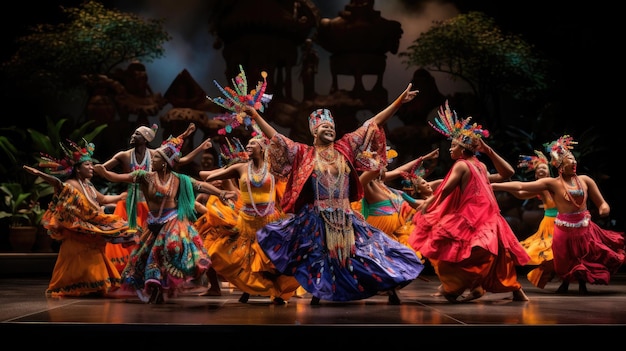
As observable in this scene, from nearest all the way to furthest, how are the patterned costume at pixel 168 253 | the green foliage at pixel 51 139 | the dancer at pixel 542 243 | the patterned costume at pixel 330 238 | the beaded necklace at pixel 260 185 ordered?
the patterned costume at pixel 330 238
the patterned costume at pixel 168 253
the beaded necklace at pixel 260 185
the dancer at pixel 542 243
the green foliage at pixel 51 139

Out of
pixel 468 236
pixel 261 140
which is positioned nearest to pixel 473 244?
pixel 468 236

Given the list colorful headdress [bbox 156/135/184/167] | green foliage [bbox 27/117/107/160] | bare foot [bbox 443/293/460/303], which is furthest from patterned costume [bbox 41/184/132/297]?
green foliage [bbox 27/117/107/160]

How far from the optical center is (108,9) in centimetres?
1259

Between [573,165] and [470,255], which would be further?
[573,165]

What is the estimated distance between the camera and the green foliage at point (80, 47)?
12.3 m

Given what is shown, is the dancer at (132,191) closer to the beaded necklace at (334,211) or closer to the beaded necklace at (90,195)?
the beaded necklace at (90,195)

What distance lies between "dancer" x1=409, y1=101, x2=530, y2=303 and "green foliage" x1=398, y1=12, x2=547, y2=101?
24.8 feet

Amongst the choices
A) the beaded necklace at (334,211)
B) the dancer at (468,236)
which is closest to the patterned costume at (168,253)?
the beaded necklace at (334,211)

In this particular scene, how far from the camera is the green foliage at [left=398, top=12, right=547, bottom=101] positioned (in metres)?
12.6

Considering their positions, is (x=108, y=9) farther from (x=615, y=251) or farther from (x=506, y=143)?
(x=615, y=251)

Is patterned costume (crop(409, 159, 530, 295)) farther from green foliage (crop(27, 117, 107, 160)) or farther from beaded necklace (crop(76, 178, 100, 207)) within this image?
green foliage (crop(27, 117, 107, 160))

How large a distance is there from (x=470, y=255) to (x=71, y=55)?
9.66m

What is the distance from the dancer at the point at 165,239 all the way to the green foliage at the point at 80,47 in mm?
7917

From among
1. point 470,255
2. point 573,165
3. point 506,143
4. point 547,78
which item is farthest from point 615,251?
point 547,78
